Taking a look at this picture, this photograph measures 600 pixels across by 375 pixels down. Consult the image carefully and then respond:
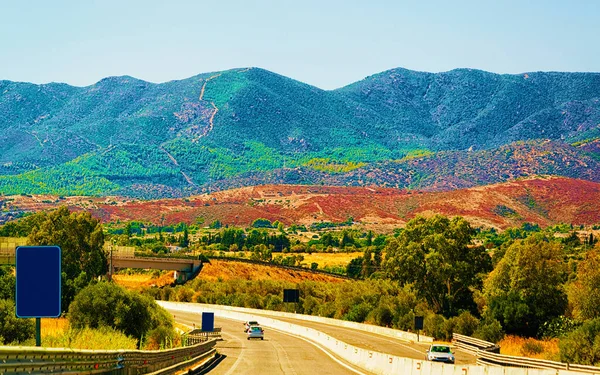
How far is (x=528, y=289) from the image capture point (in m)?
84.8

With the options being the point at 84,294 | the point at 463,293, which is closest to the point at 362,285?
the point at 463,293

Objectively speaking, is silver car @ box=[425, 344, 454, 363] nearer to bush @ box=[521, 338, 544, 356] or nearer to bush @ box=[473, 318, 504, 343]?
bush @ box=[521, 338, 544, 356]

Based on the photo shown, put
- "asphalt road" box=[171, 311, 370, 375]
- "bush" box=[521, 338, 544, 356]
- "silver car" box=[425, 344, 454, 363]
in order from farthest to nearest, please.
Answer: "bush" box=[521, 338, 544, 356]
"silver car" box=[425, 344, 454, 363]
"asphalt road" box=[171, 311, 370, 375]

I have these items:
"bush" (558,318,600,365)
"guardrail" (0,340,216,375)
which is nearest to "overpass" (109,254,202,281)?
"bush" (558,318,600,365)

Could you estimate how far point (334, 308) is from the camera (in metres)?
109

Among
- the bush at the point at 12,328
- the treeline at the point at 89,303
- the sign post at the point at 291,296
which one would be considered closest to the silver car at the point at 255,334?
the treeline at the point at 89,303

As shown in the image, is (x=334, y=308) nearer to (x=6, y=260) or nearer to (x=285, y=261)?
(x=6, y=260)

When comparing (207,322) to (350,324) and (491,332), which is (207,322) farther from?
(491,332)

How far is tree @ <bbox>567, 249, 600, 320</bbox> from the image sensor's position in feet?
255

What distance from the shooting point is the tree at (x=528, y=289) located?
266 ft

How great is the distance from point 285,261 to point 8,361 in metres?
158

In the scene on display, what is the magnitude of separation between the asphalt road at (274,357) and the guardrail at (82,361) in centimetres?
899

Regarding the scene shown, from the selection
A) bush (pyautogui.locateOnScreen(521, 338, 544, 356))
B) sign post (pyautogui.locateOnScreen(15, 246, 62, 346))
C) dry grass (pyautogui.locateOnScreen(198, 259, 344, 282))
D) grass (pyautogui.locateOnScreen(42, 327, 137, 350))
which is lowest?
bush (pyautogui.locateOnScreen(521, 338, 544, 356))

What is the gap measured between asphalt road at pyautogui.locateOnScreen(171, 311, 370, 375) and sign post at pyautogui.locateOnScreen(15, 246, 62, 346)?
24.2 metres
